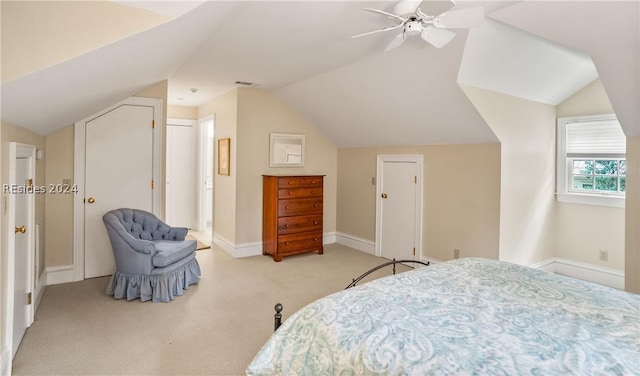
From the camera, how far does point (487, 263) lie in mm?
2412

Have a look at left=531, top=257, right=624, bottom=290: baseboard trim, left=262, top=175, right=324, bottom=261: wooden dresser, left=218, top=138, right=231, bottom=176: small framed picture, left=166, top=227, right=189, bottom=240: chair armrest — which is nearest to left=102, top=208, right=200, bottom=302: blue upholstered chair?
left=166, top=227, right=189, bottom=240: chair armrest

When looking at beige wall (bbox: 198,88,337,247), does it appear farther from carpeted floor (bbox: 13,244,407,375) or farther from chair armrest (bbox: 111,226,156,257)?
chair armrest (bbox: 111,226,156,257)

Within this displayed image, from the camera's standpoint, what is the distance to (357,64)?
390 cm

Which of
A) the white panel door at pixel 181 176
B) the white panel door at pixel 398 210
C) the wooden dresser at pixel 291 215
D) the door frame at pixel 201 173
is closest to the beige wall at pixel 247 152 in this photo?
the wooden dresser at pixel 291 215

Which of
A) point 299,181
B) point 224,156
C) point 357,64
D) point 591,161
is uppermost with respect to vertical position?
point 357,64

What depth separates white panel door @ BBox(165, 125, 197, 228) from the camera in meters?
6.66

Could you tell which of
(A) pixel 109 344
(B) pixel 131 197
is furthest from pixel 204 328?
(B) pixel 131 197

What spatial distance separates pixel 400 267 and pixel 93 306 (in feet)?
11.5

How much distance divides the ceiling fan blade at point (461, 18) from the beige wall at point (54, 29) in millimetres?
1725

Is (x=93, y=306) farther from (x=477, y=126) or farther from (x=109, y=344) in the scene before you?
(x=477, y=126)

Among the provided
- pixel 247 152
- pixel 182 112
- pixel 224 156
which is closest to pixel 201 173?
pixel 182 112

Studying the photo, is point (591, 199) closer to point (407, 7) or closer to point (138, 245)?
point (407, 7)

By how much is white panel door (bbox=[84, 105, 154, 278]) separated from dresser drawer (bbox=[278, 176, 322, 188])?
1.72 meters

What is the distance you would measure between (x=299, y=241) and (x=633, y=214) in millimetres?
3791
